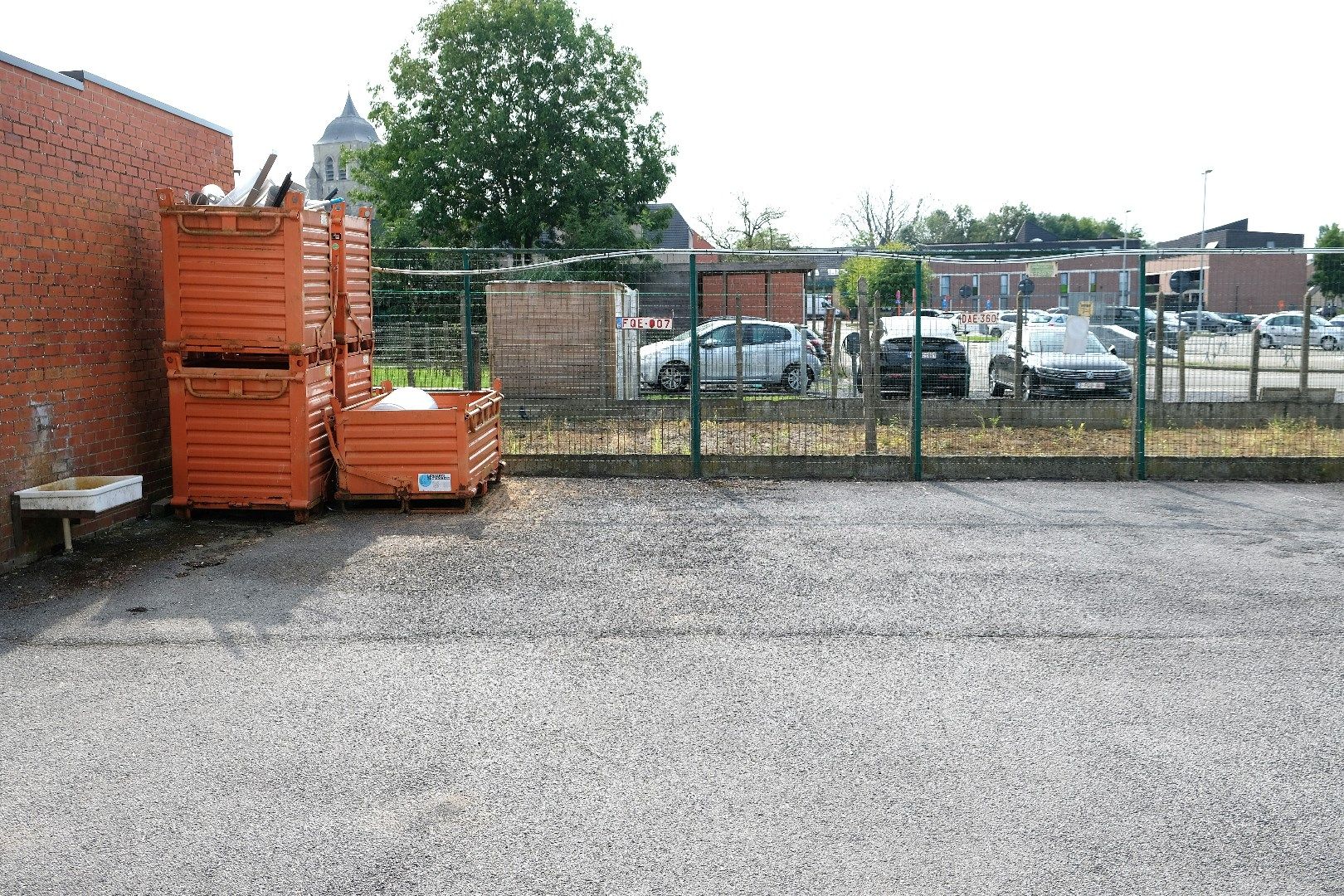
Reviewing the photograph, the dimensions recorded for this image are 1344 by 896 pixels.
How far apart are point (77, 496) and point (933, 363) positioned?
34.1 feet

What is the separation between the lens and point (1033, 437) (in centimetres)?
1368

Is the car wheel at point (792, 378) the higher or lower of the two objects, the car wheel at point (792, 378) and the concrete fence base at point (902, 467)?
the higher

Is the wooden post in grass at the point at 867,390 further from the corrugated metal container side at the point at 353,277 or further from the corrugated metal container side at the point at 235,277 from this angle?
the corrugated metal container side at the point at 235,277

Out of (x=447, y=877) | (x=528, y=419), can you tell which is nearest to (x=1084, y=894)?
(x=447, y=877)

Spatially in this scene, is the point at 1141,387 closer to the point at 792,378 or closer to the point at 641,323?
the point at 792,378

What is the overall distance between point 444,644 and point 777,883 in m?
3.25

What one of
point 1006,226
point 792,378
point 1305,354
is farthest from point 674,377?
point 1006,226

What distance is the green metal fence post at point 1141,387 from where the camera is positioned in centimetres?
1220

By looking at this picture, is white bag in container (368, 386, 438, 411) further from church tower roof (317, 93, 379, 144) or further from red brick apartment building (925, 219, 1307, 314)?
church tower roof (317, 93, 379, 144)

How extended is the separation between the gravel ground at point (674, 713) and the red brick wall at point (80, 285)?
938mm

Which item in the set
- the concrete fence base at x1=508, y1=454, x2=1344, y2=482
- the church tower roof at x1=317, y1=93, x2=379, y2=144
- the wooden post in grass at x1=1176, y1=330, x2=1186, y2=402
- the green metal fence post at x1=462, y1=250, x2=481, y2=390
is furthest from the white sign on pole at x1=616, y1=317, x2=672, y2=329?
the church tower roof at x1=317, y1=93, x2=379, y2=144

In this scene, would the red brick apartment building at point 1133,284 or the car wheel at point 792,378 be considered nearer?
the red brick apartment building at point 1133,284

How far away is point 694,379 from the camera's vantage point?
1260 cm

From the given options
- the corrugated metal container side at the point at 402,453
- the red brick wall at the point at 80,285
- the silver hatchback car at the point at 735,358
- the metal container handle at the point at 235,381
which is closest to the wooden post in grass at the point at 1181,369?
the silver hatchback car at the point at 735,358
